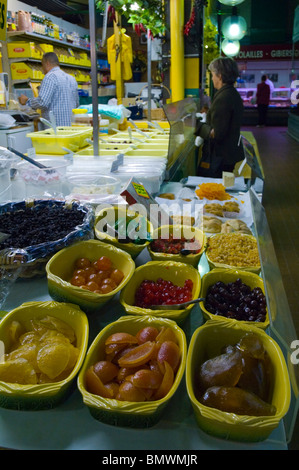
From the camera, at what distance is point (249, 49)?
59.3 ft

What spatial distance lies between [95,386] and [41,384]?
0.13 meters

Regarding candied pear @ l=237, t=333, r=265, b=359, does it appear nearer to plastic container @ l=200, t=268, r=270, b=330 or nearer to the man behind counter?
plastic container @ l=200, t=268, r=270, b=330

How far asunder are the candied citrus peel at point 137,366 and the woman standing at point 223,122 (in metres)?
3.48

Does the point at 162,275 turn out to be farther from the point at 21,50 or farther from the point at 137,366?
the point at 21,50

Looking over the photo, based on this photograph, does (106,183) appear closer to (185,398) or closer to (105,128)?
(185,398)

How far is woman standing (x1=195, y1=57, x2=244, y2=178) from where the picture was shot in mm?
4109

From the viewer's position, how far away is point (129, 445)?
909 millimetres

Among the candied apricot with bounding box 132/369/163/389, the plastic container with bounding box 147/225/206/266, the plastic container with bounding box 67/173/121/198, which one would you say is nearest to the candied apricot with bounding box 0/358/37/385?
the candied apricot with bounding box 132/369/163/389

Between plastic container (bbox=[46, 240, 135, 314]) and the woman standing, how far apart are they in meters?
3.07

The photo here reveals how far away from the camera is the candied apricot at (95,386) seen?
95 centimetres

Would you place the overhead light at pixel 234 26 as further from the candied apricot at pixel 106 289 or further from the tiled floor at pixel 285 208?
the candied apricot at pixel 106 289

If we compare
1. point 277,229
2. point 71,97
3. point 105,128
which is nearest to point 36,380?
point 105,128

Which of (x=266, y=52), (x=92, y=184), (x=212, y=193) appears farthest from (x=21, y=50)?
(x=266, y=52)
